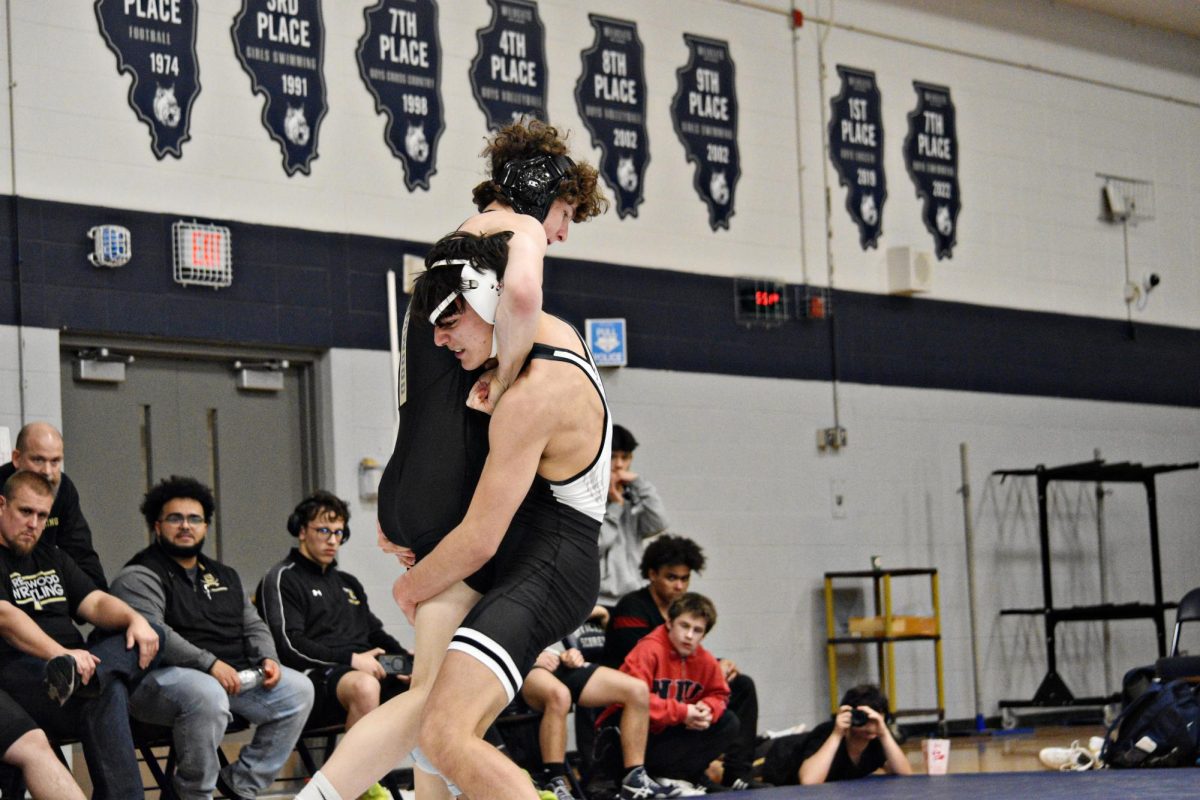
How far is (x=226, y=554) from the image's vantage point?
25.2 feet

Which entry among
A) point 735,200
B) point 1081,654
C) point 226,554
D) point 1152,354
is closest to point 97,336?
point 226,554

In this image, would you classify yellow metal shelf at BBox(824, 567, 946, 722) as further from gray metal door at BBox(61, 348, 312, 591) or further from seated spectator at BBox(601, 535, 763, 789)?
gray metal door at BBox(61, 348, 312, 591)

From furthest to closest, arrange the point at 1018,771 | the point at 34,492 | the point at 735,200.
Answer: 1. the point at 735,200
2. the point at 1018,771
3. the point at 34,492

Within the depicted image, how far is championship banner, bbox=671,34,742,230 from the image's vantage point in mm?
9602

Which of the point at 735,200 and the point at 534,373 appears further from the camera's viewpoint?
the point at 735,200

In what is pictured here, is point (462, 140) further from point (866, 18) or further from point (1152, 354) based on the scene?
point (1152, 354)

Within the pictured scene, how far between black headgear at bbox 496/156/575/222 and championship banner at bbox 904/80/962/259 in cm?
741

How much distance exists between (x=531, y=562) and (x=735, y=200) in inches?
262

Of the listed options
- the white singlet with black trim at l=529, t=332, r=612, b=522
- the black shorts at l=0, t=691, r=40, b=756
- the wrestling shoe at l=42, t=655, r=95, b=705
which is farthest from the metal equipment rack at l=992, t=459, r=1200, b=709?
the white singlet with black trim at l=529, t=332, r=612, b=522

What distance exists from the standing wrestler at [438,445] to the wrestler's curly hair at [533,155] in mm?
27

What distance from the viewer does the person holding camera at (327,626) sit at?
6.51 metres

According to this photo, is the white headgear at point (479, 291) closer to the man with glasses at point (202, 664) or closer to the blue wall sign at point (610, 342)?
the man with glasses at point (202, 664)

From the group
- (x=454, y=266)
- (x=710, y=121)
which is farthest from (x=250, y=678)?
(x=710, y=121)

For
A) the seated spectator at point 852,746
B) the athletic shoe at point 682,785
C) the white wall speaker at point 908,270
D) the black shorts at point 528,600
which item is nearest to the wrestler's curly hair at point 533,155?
the black shorts at point 528,600
